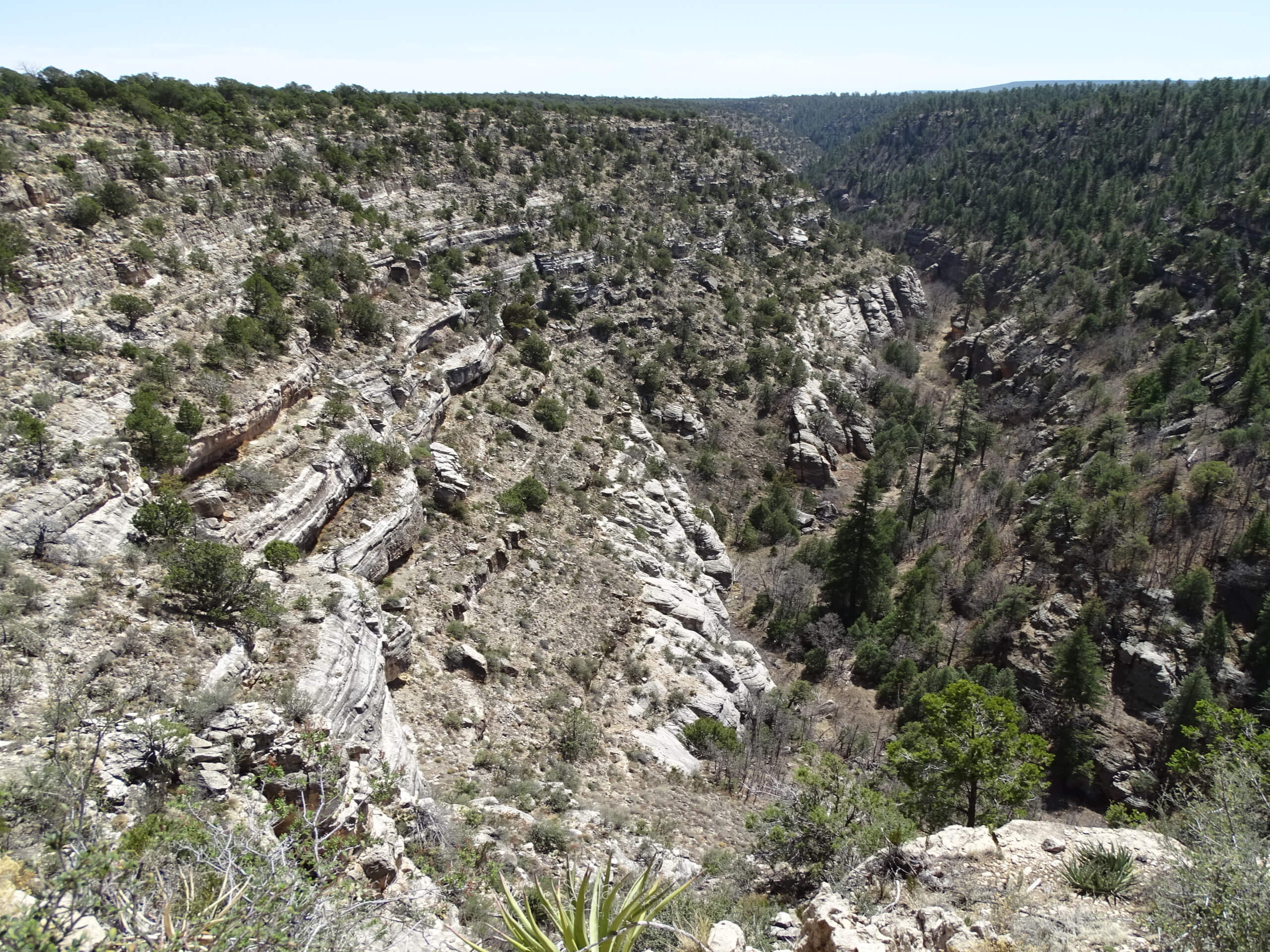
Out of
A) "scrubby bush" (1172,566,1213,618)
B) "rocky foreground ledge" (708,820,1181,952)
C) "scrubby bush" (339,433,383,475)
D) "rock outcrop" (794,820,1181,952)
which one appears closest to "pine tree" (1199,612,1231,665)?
"scrubby bush" (1172,566,1213,618)

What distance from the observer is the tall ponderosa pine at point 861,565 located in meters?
36.5

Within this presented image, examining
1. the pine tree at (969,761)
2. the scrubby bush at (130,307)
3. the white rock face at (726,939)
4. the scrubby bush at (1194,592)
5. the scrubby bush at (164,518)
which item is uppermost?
the scrubby bush at (130,307)

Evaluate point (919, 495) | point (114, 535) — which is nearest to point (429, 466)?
point (114, 535)

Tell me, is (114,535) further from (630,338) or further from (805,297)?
(805,297)

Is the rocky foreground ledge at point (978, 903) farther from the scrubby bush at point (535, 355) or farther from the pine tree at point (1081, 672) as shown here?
the scrubby bush at point (535, 355)

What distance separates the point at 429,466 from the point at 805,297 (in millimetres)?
42233

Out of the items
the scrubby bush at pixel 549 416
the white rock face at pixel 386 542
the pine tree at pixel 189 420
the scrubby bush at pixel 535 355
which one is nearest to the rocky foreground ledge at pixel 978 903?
the white rock face at pixel 386 542

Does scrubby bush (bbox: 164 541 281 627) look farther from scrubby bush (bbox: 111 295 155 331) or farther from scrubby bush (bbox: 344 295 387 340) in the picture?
scrubby bush (bbox: 344 295 387 340)

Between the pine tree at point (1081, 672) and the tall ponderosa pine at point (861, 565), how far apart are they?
9212 mm

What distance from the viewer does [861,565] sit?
36938 millimetres

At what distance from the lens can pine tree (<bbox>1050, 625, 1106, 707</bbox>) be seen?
29.1m

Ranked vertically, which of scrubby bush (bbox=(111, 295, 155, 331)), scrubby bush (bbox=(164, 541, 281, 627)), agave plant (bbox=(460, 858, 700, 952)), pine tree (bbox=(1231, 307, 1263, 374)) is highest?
scrubby bush (bbox=(111, 295, 155, 331))

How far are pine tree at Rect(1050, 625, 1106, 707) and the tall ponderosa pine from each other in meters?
9.21

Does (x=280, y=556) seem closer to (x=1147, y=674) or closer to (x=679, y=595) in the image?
(x=679, y=595)
